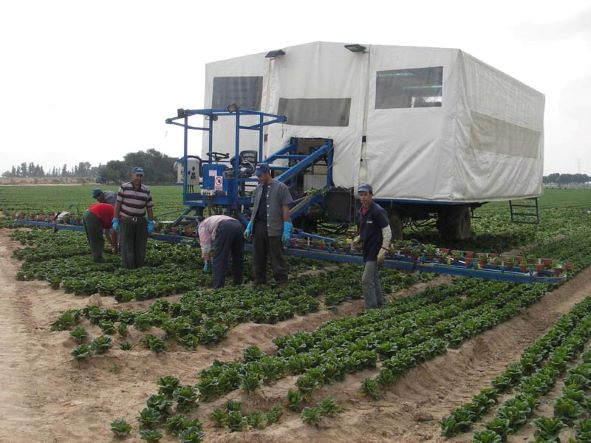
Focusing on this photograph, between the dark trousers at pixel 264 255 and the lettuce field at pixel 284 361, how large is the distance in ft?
0.90

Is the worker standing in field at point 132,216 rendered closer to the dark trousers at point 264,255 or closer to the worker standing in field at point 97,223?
the worker standing in field at point 97,223

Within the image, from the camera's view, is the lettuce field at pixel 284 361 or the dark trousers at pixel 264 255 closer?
the lettuce field at pixel 284 361

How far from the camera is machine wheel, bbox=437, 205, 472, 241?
45.0 feet

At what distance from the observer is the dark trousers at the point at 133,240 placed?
1010 cm

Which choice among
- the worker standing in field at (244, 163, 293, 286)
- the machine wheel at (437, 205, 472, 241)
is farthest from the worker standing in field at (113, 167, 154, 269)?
the machine wheel at (437, 205, 472, 241)

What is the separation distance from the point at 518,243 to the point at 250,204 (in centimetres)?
895

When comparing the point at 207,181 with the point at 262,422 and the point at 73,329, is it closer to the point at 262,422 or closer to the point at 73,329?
the point at 73,329

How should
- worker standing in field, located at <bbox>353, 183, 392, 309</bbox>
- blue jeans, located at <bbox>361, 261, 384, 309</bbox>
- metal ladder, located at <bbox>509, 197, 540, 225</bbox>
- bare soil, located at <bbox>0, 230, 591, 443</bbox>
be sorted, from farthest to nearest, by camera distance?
1. metal ladder, located at <bbox>509, 197, 540, 225</bbox>
2. blue jeans, located at <bbox>361, 261, 384, 309</bbox>
3. worker standing in field, located at <bbox>353, 183, 392, 309</bbox>
4. bare soil, located at <bbox>0, 230, 591, 443</bbox>

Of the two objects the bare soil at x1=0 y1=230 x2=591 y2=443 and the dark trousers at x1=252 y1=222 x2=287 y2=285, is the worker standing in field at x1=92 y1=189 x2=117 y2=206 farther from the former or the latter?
the bare soil at x1=0 y1=230 x2=591 y2=443

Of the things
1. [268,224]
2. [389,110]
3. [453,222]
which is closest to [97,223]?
[268,224]

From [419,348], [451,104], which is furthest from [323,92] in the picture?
[419,348]

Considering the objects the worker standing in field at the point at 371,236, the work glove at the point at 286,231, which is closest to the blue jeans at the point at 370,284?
the worker standing in field at the point at 371,236

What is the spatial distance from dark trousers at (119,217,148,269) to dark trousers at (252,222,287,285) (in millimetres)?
2181

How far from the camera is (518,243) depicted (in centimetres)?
1659
